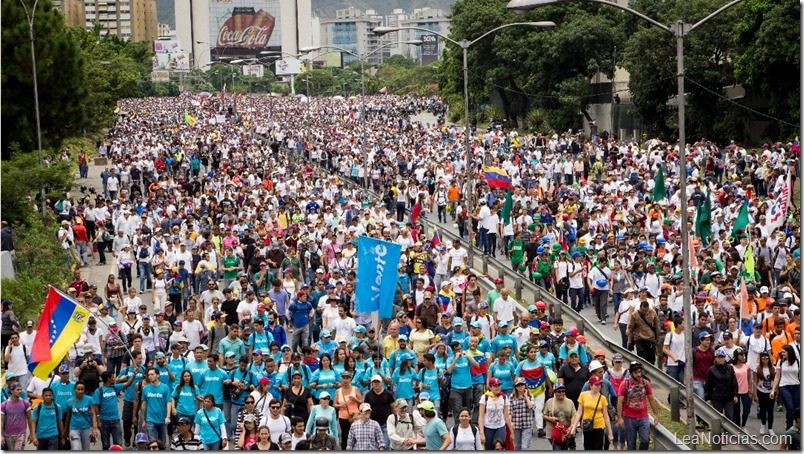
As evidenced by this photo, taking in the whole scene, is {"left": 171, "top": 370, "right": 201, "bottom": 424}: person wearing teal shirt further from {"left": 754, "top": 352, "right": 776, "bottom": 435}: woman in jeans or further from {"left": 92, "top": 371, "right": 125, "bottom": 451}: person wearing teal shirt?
{"left": 754, "top": 352, "right": 776, "bottom": 435}: woman in jeans

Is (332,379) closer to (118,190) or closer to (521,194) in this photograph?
(521,194)

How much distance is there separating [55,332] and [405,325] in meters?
4.56

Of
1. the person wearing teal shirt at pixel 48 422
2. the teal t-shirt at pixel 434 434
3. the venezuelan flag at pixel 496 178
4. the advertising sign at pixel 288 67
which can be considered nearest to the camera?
the teal t-shirt at pixel 434 434

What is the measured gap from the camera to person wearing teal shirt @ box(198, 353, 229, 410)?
47.6ft

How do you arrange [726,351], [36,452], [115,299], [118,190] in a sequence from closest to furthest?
1. [36,452]
2. [726,351]
3. [115,299]
4. [118,190]

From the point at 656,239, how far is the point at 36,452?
12871 mm

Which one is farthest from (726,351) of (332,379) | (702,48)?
(702,48)

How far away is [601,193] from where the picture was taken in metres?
31.2

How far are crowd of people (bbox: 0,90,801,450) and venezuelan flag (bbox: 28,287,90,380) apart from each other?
230 mm

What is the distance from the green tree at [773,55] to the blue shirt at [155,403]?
1343 inches

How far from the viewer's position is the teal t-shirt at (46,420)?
45.6ft

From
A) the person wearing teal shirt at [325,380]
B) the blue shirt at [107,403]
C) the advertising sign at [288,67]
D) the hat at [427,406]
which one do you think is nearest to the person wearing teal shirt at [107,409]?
the blue shirt at [107,403]

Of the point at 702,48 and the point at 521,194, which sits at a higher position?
the point at 702,48

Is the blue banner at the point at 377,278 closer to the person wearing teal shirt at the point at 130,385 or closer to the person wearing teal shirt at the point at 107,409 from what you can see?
the person wearing teal shirt at the point at 130,385
